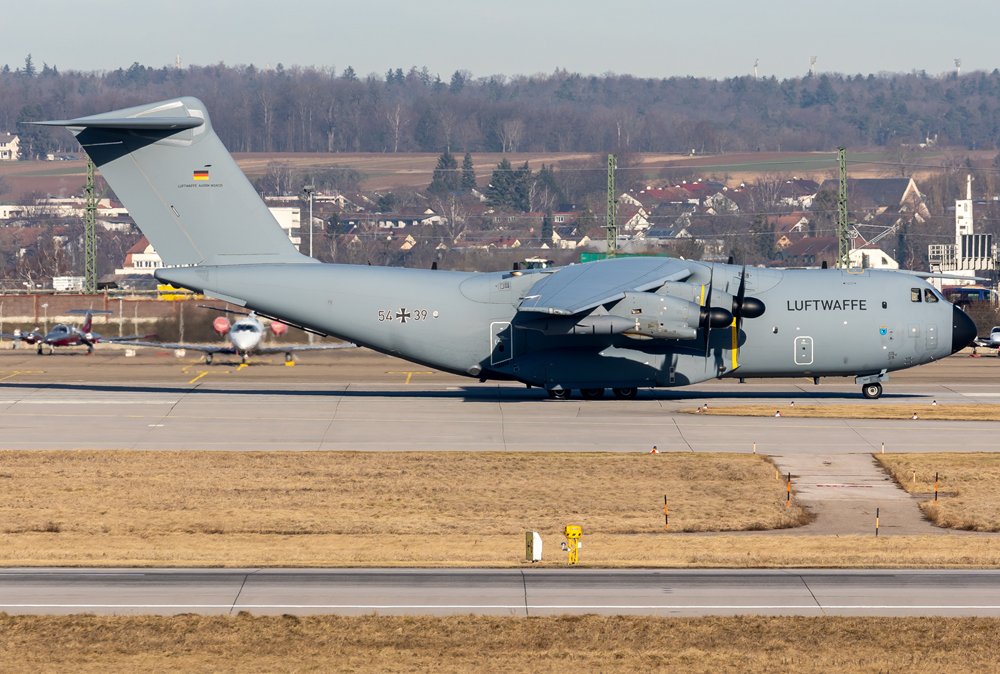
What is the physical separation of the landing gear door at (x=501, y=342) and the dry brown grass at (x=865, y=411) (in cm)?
582

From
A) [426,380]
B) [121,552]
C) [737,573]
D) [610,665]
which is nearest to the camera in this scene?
[610,665]

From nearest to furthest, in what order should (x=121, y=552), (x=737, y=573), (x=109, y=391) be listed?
(x=737, y=573)
(x=121, y=552)
(x=109, y=391)

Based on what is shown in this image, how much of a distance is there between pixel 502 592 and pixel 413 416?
19.8m

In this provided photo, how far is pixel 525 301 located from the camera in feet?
132

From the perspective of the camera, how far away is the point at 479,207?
183 meters

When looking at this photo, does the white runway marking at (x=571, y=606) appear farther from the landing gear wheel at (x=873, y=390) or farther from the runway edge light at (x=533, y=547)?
the landing gear wheel at (x=873, y=390)

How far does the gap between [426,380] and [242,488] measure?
70.2 ft

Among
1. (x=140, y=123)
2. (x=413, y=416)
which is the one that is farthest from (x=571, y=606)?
(x=140, y=123)

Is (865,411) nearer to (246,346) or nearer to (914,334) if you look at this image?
(914,334)

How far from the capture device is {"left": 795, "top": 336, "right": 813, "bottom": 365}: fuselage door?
136 feet

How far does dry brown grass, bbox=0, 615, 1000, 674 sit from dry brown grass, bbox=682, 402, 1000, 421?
21.7 m

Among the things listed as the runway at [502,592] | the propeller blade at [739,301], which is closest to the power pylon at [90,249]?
the propeller blade at [739,301]

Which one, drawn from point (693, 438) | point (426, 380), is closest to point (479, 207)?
point (426, 380)

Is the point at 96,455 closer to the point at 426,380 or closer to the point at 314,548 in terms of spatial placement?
the point at 314,548
